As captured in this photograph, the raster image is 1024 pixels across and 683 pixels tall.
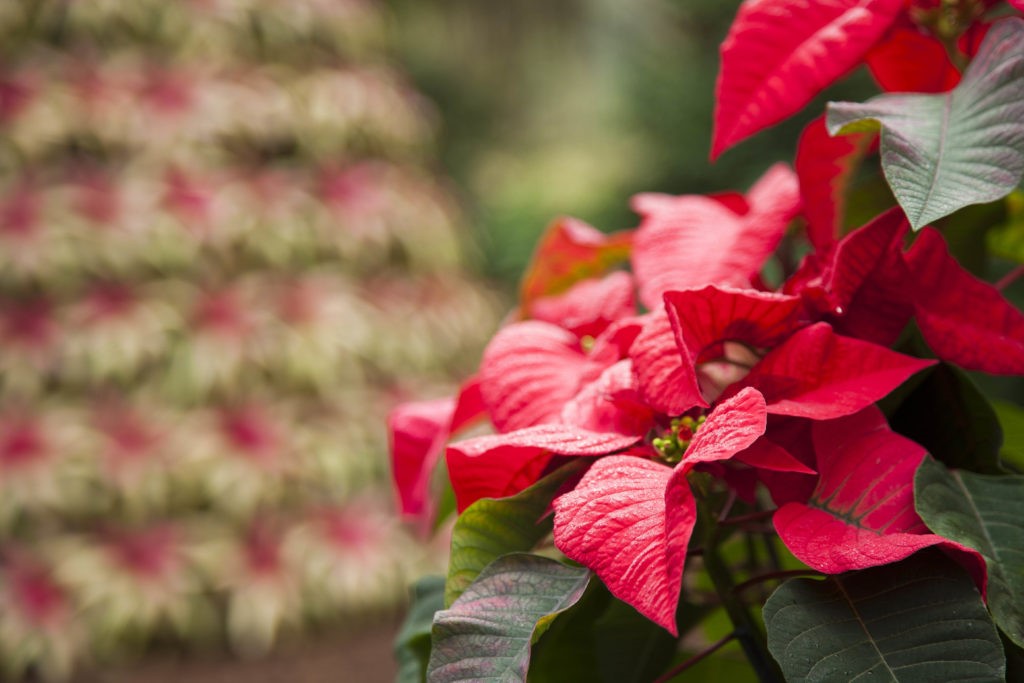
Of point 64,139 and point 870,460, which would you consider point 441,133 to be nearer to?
point 64,139

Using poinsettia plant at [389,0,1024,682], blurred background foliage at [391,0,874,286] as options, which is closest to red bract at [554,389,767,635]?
poinsettia plant at [389,0,1024,682]

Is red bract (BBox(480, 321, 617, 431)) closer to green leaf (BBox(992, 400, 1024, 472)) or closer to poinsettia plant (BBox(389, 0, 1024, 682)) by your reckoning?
poinsettia plant (BBox(389, 0, 1024, 682))

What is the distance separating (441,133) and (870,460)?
3971 millimetres

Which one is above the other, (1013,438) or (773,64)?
(773,64)

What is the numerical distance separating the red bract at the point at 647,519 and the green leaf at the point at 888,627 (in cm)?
3

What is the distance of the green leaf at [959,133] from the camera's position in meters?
0.21

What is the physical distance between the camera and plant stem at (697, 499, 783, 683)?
9.8 inches

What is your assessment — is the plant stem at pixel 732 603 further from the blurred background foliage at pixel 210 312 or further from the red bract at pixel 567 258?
the blurred background foliage at pixel 210 312

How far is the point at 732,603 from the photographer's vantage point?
0.25 metres

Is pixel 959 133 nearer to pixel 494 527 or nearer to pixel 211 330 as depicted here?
pixel 494 527

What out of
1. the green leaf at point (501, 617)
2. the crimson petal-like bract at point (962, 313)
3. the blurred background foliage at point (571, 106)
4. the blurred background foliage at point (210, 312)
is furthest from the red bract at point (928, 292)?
the blurred background foliage at point (210, 312)

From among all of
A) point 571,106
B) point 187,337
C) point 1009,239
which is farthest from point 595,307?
point 571,106

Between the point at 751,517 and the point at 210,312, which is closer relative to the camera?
the point at 751,517

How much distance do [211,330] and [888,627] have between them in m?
1.73
